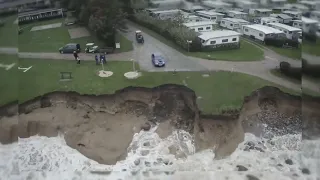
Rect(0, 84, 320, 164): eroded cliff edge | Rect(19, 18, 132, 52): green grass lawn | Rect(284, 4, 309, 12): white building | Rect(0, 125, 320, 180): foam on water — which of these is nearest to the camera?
Rect(0, 125, 320, 180): foam on water

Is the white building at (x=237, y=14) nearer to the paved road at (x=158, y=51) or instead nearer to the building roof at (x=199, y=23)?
the building roof at (x=199, y=23)

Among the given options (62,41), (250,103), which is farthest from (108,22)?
(250,103)

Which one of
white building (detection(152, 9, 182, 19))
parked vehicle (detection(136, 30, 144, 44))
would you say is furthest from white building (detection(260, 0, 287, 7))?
parked vehicle (detection(136, 30, 144, 44))

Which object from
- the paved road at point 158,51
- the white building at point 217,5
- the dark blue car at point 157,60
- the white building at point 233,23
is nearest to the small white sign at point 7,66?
the paved road at point 158,51

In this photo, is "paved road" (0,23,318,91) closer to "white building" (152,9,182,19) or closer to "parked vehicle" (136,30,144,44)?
"parked vehicle" (136,30,144,44)

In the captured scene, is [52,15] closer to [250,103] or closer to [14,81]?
[14,81]
